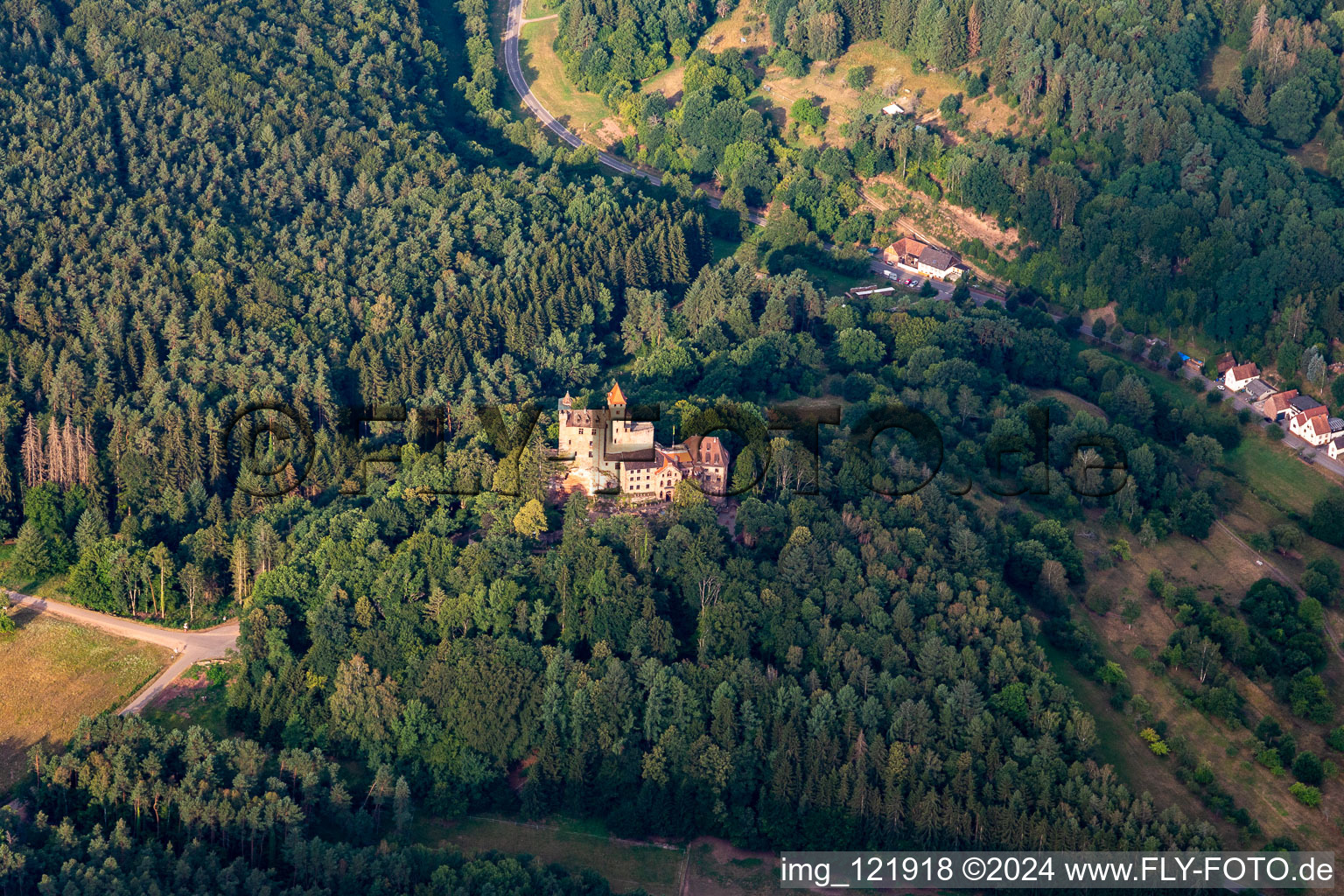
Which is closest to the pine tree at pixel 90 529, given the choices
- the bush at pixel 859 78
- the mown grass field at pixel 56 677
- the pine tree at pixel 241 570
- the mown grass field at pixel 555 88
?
the mown grass field at pixel 56 677

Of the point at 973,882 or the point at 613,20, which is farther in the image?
the point at 613,20

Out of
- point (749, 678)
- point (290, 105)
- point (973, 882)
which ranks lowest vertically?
point (973, 882)

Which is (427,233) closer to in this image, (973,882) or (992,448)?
(992,448)

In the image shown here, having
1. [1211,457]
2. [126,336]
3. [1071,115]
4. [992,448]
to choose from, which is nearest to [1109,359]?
[1211,457]

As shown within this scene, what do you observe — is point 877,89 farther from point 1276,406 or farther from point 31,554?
point 31,554

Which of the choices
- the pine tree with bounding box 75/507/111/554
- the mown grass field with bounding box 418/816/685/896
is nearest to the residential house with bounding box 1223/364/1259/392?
the mown grass field with bounding box 418/816/685/896

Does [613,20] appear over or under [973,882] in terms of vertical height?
over
